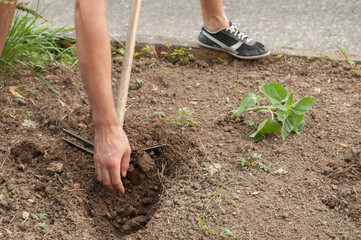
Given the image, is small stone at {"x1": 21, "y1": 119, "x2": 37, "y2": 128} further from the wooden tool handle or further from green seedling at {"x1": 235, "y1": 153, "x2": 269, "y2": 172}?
green seedling at {"x1": 235, "y1": 153, "x2": 269, "y2": 172}

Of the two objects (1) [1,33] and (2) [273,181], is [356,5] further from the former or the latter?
(1) [1,33]

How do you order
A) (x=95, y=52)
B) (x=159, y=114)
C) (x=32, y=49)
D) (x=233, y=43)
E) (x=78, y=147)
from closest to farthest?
(x=95, y=52), (x=78, y=147), (x=159, y=114), (x=32, y=49), (x=233, y=43)

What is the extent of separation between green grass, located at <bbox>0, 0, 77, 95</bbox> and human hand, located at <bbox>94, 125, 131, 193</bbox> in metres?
1.13

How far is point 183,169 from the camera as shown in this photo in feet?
9.13

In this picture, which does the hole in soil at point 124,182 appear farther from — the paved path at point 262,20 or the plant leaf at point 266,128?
the paved path at point 262,20

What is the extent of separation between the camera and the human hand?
2336 millimetres

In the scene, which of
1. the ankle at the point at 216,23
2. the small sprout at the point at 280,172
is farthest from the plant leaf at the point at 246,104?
the ankle at the point at 216,23

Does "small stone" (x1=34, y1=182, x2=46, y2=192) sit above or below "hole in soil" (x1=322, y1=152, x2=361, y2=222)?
above

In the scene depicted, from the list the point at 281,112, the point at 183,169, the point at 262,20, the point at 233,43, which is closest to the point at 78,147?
the point at 183,169

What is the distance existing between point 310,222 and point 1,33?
2065 millimetres

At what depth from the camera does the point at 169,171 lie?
112 inches

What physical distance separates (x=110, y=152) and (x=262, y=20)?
→ 112 inches

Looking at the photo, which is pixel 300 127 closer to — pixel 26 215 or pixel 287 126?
pixel 287 126

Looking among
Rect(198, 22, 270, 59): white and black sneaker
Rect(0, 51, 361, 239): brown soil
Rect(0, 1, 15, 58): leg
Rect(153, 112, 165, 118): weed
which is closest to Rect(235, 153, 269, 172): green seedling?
Rect(0, 51, 361, 239): brown soil
